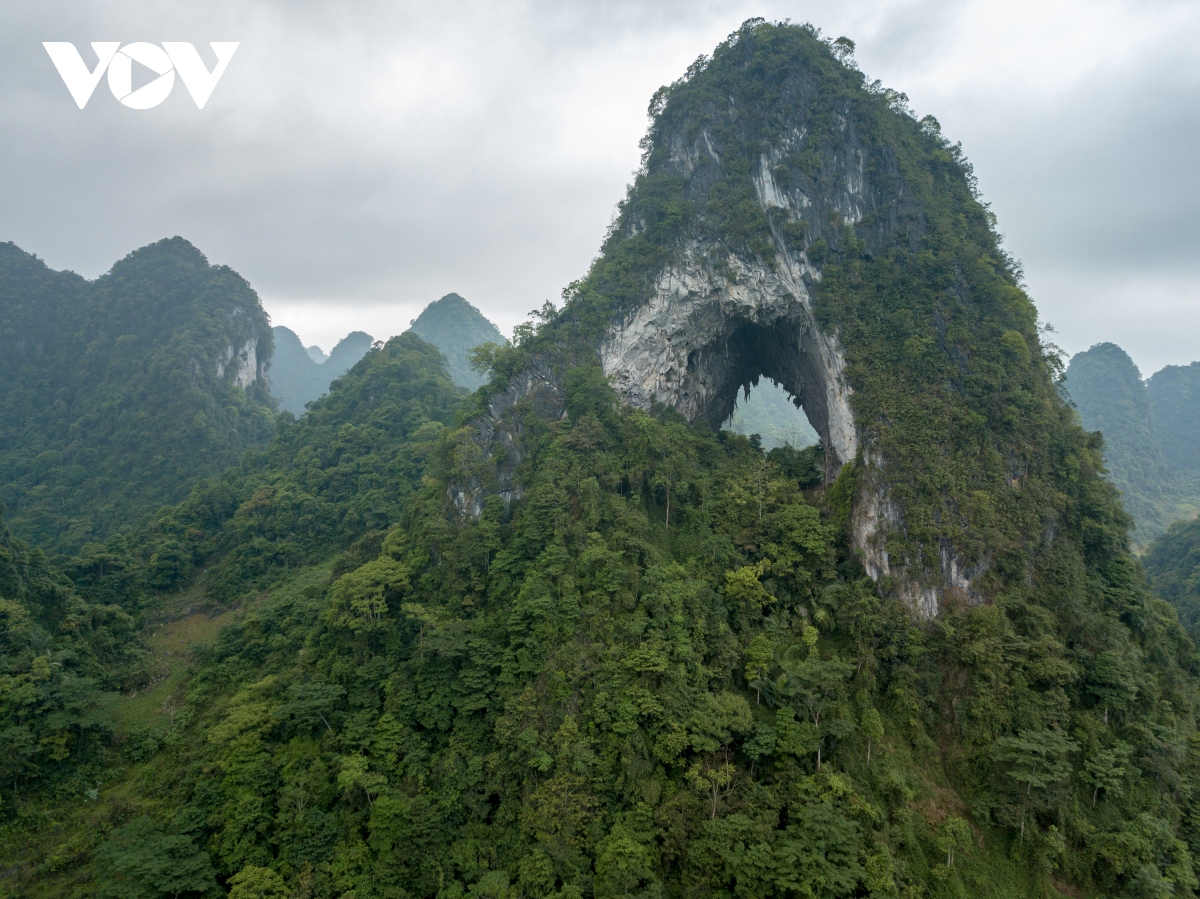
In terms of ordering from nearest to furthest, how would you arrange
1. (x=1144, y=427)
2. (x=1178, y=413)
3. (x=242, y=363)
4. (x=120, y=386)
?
(x=120, y=386), (x=242, y=363), (x=1144, y=427), (x=1178, y=413)

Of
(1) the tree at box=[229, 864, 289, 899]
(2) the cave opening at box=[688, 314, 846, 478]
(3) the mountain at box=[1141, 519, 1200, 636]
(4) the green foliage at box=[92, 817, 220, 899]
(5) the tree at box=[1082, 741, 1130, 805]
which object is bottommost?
(1) the tree at box=[229, 864, 289, 899]

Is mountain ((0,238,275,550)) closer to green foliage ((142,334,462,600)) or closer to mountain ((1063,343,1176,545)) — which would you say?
green foliage ((142,334,462,600))

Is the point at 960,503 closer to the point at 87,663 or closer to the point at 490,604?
the point at 490,604

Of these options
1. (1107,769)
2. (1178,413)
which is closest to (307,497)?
(1107,769)

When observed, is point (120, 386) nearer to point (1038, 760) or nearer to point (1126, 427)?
point (1038, 760)

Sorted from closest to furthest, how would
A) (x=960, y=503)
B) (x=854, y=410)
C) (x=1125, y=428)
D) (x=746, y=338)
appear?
1. (x=960, y=503)
2. (x=854, y=410)
3. (x=746, y=338)
4. (x=1125, y=428)

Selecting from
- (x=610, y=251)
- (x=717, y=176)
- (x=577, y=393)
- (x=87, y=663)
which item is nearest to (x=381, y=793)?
(x=87, y=663)

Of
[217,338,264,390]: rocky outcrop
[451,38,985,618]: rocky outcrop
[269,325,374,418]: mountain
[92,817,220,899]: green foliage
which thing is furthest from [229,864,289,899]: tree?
[269,325,374,418]: mountain
